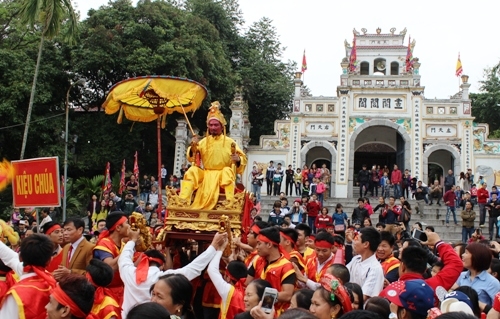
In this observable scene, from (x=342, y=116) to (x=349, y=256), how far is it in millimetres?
16443

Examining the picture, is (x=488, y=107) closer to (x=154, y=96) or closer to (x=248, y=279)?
(x=154, y=96)

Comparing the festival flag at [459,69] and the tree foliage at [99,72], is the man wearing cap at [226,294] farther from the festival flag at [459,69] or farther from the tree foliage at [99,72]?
the festival flag at [459,69]

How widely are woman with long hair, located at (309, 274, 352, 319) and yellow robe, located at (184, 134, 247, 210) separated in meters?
4.40

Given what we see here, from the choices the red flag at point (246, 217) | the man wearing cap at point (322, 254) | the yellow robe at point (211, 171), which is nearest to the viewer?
the man wearing cap at point (322, 254)

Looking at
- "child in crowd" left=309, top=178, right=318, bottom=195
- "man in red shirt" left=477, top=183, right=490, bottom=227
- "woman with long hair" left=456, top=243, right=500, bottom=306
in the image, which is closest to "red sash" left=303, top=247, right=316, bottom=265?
"woman with long hair" left=456, top=243, right=500, bottom=306

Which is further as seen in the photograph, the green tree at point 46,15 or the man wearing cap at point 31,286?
the green tree at point 46,15

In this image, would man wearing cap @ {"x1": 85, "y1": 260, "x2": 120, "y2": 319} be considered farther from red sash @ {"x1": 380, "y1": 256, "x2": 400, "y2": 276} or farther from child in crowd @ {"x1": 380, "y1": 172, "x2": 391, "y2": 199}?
child in crowd @ {"x1": 380, "y1": 172, "x2": 391, "y2": 199}

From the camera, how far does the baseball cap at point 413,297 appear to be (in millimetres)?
3418

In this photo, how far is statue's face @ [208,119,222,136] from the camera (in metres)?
8.66

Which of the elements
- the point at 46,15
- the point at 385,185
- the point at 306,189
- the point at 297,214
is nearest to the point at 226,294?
the point at 297,214

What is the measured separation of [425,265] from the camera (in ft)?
14.3

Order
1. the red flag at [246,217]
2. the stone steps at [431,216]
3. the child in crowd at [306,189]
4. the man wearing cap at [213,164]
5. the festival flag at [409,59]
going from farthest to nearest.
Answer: the festival flag at [409,59], the child in crowd at [306,189], the stone steps at [431,216], the man wearing cap at [213,164], the red flag at [246,217]

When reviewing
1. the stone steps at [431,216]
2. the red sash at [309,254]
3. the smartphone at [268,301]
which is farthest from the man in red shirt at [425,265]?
the stone steps at [431,216]

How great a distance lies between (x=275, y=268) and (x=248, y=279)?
379mm
